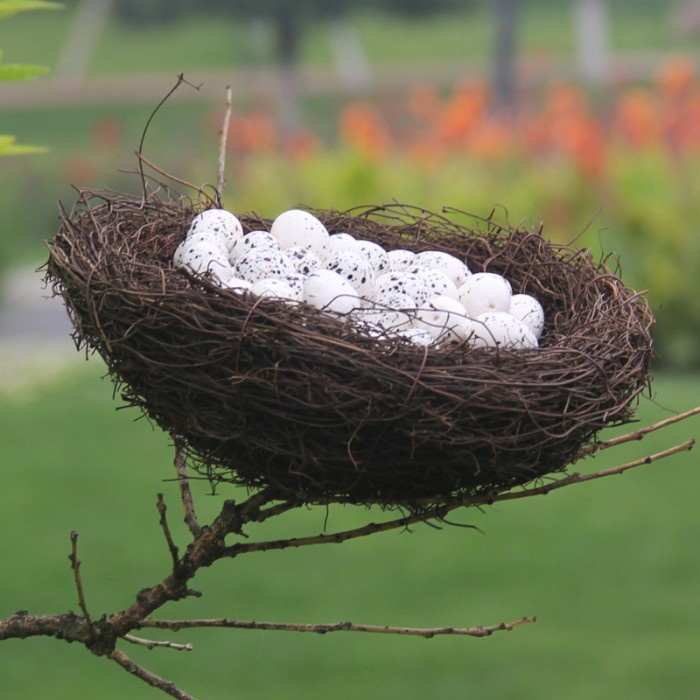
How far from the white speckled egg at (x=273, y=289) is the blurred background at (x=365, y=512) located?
0.47 meters

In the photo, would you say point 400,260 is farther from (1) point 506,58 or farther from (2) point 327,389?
(1) point 506,58

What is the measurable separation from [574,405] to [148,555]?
423cm

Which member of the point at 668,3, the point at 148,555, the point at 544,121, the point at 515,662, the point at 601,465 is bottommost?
the point at 515,662

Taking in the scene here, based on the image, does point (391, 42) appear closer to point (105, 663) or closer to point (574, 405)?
point (105, 663)

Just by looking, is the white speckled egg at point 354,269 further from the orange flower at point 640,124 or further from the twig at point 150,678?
the orange flower at point 640,124

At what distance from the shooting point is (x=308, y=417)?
60.5 inches

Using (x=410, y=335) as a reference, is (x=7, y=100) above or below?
above

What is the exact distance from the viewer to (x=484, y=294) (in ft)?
6.36

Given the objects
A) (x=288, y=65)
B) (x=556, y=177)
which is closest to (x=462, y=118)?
(x=556, y=177)

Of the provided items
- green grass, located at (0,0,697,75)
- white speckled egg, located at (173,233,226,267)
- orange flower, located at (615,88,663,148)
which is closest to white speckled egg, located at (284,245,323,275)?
white speckled egg, located at (173,233,226,267)

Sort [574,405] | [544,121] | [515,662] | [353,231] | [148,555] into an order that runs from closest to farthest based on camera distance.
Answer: [574,405], [353,231], [515,662], [148,555], [544,121]

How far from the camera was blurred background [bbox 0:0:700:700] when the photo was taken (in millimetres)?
4945

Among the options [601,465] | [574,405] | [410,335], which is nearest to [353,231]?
[410,335]

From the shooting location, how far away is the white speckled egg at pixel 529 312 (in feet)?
6.33
